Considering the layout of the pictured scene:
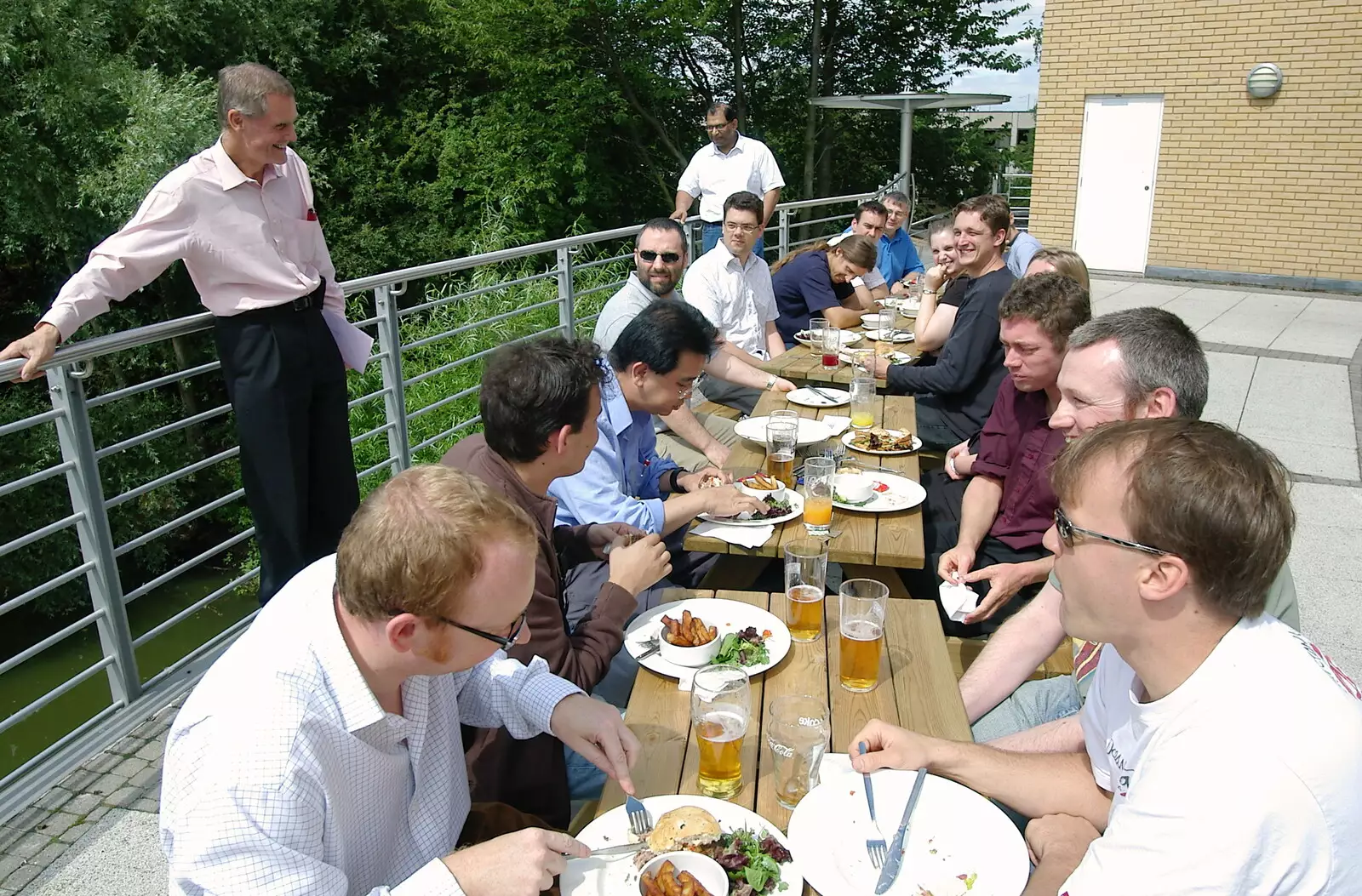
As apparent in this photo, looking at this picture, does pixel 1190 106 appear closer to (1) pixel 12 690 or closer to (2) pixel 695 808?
(2) pixel 695 808

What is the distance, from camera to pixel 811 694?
2018 mm

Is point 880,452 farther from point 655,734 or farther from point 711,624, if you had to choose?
point 655,734

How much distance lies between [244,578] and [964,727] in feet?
9.20

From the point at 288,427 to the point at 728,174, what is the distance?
16.3ft

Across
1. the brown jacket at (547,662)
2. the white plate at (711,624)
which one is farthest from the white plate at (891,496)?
the brown jacket at (547,662)

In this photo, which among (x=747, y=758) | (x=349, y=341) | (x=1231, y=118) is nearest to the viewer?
(x=747, y=758)

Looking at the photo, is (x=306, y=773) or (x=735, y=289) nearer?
(x=306, y=773)

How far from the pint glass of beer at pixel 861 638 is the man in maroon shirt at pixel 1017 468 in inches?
35.8

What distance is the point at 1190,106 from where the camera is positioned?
12.5m

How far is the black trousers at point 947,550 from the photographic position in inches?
124

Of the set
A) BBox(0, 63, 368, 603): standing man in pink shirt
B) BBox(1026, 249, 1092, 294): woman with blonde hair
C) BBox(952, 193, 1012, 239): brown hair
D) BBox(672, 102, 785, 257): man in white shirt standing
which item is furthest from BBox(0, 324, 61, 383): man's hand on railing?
BBox(672, 102, 785, 257): man in white shirt standing

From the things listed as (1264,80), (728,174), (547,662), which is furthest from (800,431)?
(1264,80)

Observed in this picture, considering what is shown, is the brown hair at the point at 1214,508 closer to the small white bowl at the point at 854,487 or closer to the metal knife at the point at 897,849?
the metal knife at the point at 897,849

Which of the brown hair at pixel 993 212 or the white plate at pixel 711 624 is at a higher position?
the brown hair at pixel 993 212
